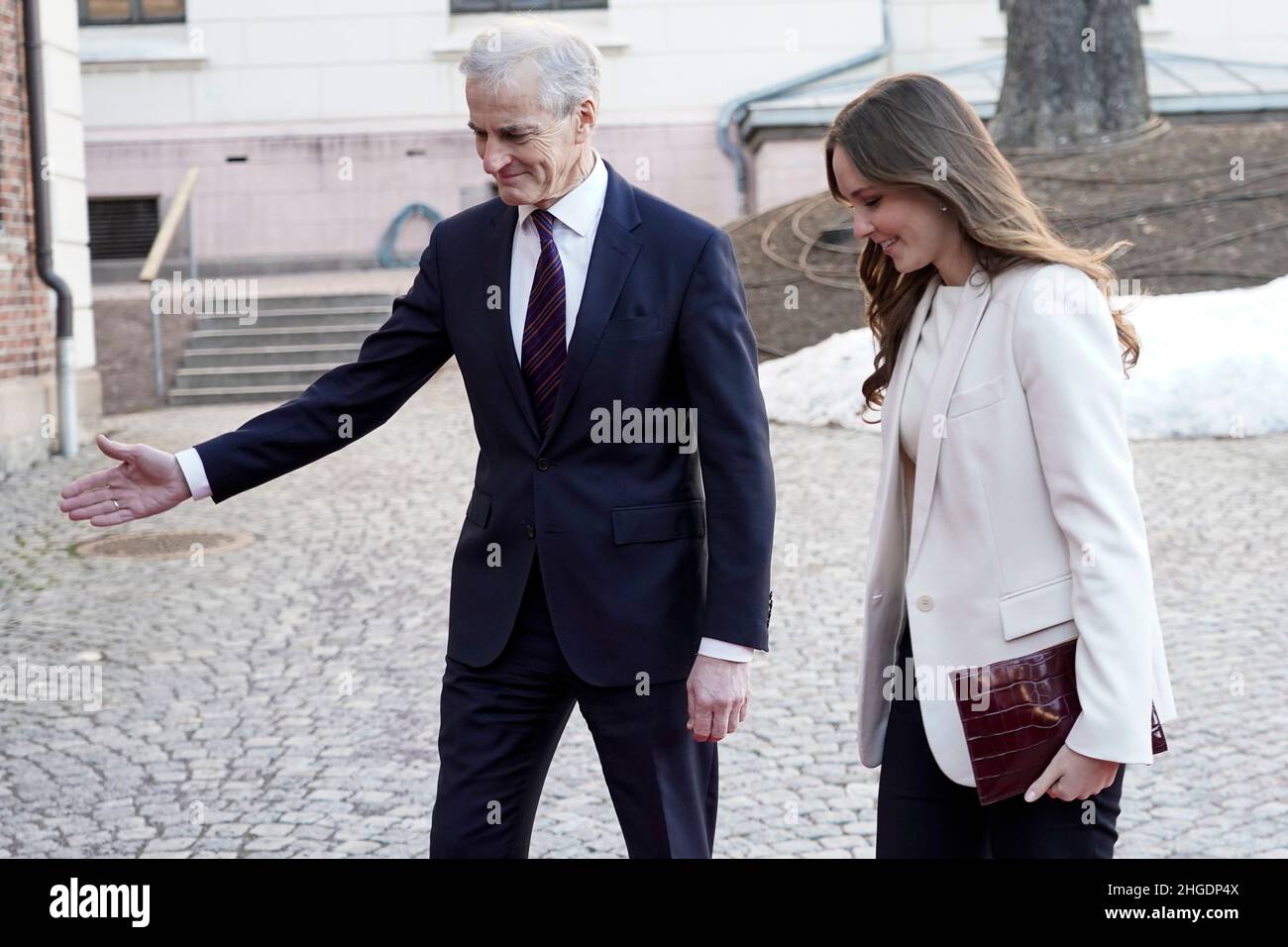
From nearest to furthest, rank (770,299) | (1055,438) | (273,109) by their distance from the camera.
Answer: (1055,438) → (770,299) → (273,109)

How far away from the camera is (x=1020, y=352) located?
8.35 feet

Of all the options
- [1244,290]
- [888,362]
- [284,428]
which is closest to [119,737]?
[284,428]

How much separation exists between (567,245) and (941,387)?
0.83 m

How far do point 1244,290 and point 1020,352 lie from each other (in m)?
10.1

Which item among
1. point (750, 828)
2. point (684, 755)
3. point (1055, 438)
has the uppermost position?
point (1055, 438)

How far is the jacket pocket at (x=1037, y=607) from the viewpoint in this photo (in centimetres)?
255

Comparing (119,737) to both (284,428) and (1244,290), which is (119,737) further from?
(1244,290)

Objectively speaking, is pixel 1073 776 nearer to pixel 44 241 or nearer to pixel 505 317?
pixel 505 317

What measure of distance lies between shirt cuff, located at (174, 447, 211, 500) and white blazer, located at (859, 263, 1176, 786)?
1351mm

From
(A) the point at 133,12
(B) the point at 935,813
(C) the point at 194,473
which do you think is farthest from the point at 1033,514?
(A) the point at 133,12

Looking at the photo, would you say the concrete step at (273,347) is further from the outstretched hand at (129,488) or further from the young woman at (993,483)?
the young woman at (993,483)

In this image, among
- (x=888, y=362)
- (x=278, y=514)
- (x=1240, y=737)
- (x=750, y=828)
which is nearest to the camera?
(x=888, y=362)

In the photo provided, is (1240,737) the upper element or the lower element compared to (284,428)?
lower

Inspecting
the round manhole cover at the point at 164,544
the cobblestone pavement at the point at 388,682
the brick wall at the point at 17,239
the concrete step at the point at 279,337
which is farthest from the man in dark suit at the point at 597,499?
the concrete step at the point at 279,337
